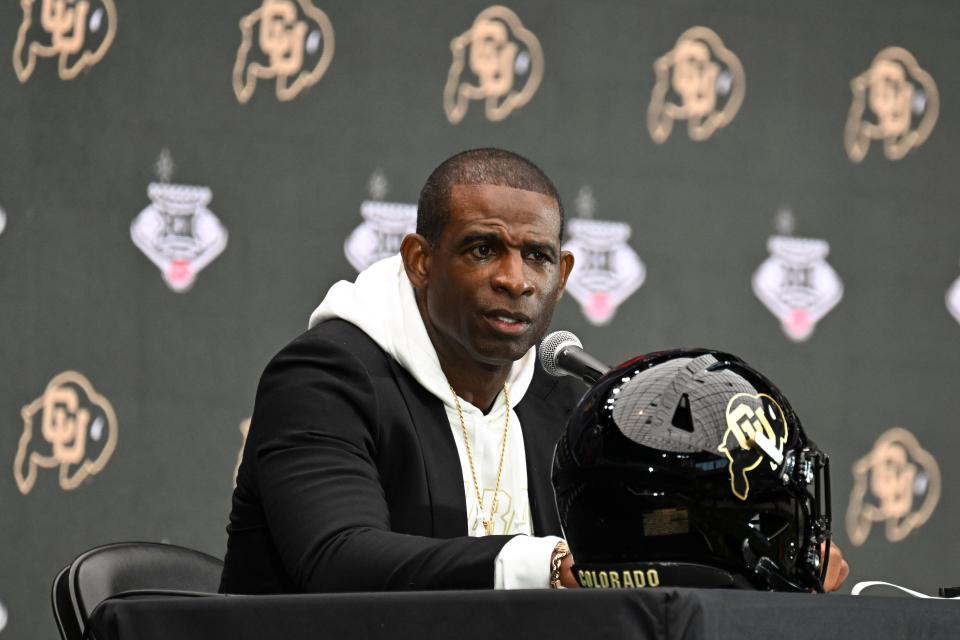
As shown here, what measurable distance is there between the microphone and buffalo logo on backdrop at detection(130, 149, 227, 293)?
1.71m

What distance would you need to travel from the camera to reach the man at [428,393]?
67.9 inches

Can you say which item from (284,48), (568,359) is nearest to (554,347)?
(568,359)

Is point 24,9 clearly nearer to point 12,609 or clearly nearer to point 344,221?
point 344,221

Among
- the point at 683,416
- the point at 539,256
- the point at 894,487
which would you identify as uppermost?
the point at 539,256

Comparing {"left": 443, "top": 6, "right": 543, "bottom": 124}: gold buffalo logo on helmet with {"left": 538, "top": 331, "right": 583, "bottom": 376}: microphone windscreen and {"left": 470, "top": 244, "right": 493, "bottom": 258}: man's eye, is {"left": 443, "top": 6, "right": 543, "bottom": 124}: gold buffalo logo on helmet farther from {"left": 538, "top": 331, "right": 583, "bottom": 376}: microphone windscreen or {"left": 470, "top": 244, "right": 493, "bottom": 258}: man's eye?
{"left": 538, "top": 331, "right": 583, "bottom": 376}: microphone windscreen

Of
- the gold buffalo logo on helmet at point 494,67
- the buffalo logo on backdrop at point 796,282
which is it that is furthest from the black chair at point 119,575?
the buffalo logo on backdrop at point 796,282

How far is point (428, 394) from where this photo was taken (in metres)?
1.96

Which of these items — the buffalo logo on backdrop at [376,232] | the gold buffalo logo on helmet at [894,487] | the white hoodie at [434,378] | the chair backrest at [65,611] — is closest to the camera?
the chair backrest at [65,611]

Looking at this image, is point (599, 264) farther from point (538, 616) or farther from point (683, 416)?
point (538, 616)

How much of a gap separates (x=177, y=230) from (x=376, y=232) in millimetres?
479

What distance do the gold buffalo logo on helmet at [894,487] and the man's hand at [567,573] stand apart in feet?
8.19

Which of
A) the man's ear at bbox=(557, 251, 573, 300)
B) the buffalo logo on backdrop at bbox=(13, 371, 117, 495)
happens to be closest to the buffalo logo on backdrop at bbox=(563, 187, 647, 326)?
the buffalo logo on backdrop at bbox=(13, 371, 117, 495)

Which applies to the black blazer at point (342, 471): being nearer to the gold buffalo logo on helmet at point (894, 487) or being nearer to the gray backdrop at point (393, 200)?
the gray backdrop at point (393, 200)

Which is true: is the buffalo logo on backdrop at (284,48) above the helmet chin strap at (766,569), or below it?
above
